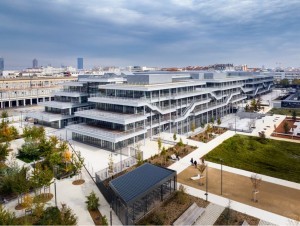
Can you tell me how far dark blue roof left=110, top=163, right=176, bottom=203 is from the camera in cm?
2391

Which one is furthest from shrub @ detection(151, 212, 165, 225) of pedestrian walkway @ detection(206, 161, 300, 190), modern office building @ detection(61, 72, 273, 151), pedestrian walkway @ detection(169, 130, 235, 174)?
modern office building @ detection(61, 72, 273, 151)

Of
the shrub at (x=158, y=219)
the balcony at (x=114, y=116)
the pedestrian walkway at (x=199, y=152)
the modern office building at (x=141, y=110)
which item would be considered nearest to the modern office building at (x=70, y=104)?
the modern office building at (x=141, y=110)

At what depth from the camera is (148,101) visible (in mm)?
48688

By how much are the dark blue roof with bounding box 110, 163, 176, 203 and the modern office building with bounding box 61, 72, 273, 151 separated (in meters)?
13.4

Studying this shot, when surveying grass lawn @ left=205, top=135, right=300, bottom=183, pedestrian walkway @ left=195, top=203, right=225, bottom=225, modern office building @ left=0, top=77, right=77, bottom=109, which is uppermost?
modern office building @ left=0, top=77, right=77, bottom=109

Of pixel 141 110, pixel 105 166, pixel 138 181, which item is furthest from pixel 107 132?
pixel 138 181

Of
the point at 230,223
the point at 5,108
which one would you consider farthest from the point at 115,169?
the point at 5,108

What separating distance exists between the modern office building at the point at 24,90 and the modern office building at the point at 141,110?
48.5 m

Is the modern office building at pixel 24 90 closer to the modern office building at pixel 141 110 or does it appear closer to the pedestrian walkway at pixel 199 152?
the modern office building at pixel 141 110

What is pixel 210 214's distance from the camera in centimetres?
2475

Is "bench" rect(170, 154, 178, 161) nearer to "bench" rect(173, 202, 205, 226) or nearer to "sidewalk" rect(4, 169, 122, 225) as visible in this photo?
"sidewalk" rect(4, 169, 122, 225)

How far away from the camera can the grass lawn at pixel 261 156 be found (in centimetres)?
3575

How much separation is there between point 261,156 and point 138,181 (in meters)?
24.9

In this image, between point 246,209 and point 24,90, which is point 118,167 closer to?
point 246,209
